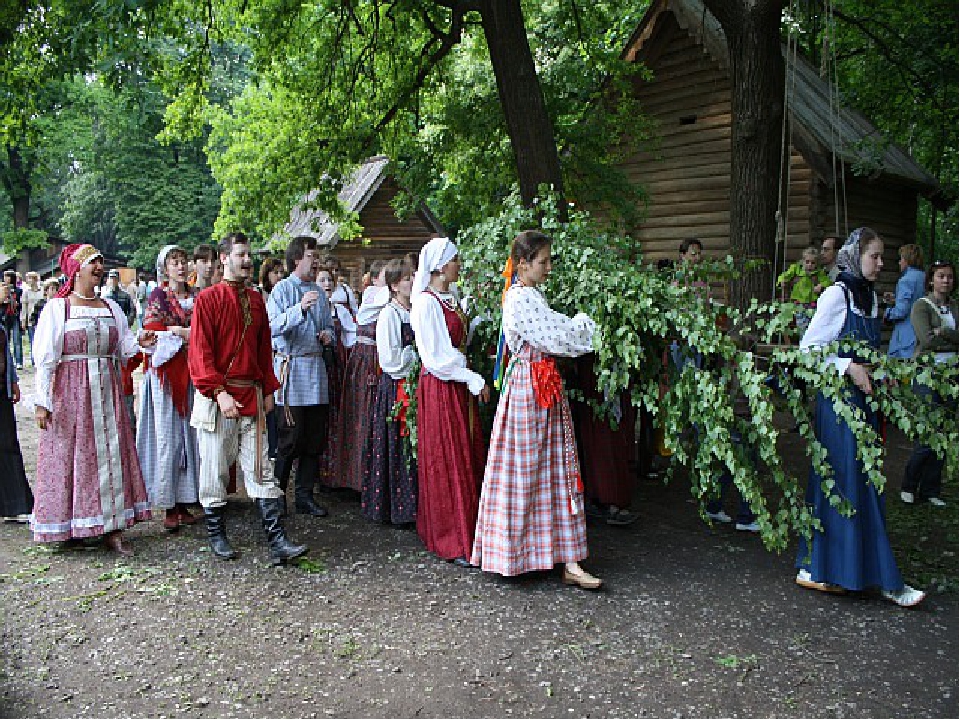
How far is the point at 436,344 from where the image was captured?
17.1ft

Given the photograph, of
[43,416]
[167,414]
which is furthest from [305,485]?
[43,416]

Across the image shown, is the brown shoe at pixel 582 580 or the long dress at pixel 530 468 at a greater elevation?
the long dress at pixel 530 468

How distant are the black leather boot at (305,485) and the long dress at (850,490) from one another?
142 inches

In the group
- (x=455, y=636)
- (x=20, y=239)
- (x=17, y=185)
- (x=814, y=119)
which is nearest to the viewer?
(x=455, y=636)

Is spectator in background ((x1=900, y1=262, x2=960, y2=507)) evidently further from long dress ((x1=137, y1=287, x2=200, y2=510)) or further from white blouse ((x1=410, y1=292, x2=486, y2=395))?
long dress ((x1=137, y1=287, x2=200, y2=510))

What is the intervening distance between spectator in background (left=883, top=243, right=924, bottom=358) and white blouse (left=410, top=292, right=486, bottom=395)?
4086mm

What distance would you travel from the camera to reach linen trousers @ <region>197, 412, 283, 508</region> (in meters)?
5.12

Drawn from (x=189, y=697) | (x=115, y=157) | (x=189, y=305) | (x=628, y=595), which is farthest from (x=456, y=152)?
(x=115, y=157)

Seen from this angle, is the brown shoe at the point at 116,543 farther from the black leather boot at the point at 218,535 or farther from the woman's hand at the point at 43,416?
the woman's hand at the point at 43,416

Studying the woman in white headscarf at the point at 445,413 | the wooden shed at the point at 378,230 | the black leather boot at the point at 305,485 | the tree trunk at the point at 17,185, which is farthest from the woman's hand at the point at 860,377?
the tree trunk at the point at 17,185

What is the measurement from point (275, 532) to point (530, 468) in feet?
5.36

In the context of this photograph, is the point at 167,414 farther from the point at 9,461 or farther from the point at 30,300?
the point at 30,300

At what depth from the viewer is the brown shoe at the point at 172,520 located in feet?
19.7

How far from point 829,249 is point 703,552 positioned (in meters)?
4.52
